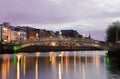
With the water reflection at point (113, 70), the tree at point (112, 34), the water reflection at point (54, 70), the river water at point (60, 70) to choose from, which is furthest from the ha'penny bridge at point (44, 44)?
the water reflection at point (113, 70)

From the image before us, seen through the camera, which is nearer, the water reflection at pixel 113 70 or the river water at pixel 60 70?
the water reflection at pixel 113 70

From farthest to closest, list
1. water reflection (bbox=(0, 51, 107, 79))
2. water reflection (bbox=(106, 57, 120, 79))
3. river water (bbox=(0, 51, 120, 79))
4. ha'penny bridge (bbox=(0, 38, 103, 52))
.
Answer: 1. ha'penny bridge (bbox=(0, 38, 103, 52))
2. water reflection (bbox=(0, 51, 107, 79))
3. river water (bbox=(0, 51, 120, 79))
4. water reflection (bbox=(106, 57, 120, 79))

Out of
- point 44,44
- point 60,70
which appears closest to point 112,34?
point 44,44

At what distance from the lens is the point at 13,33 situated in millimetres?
197625

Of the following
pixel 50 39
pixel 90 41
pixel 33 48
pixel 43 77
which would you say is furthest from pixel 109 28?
pixel 43 77

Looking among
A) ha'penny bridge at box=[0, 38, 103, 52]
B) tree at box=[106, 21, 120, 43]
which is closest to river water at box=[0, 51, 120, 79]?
tree at box=[106, 21, 120, 43]

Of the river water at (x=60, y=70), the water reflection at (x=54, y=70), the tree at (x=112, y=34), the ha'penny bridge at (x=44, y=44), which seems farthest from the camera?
the ha'penny bridge at (x=44, y=44)

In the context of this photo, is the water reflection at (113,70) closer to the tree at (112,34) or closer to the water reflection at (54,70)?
the water reflection at (54,70)

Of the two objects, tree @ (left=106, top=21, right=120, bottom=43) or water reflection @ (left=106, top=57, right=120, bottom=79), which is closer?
water reflection @ (left=106, top=57, right=120, bottom=79)

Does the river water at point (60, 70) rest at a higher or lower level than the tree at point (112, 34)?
lower

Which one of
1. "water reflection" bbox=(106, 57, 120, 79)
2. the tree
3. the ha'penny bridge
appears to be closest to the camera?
"water reflection" bbox=(106, 57, 120, 79)

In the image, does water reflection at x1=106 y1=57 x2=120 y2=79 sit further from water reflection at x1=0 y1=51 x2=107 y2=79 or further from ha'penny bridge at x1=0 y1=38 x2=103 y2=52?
ha'penny bridge at x1=0 y1=38 x2=103 y2=52

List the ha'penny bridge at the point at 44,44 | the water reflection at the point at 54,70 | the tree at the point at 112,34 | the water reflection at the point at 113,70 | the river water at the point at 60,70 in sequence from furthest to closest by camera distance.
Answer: the ha'penny bridge at the point at 44,44 → the tree at the point at 112,34 → the water reflection at the point at 54,70 → the river water at the point at 60,70 → the water reflection at the point at 113,70

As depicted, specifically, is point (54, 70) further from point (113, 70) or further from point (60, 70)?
point (113, 70)
